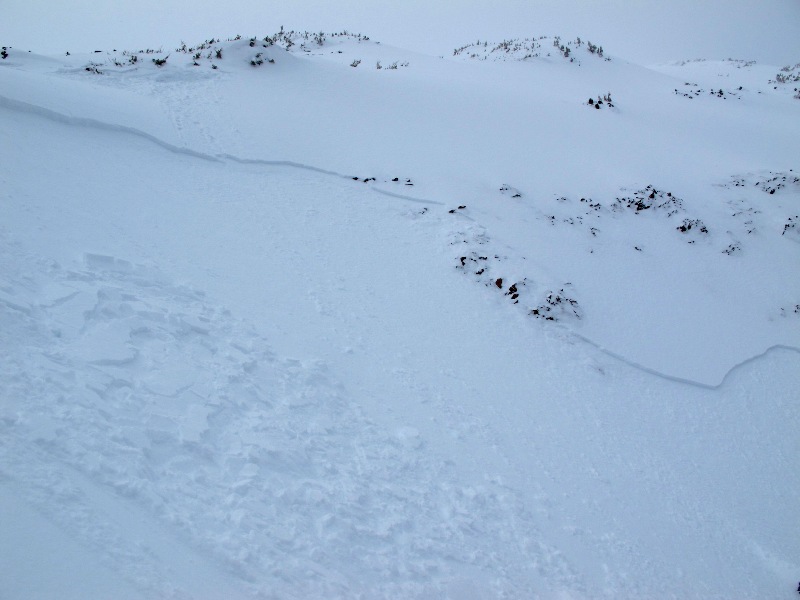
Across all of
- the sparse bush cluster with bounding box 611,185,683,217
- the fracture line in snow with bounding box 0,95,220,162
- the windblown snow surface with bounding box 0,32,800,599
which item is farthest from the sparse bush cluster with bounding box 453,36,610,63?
the fracture line in snow with bounding box 0,95,220,162

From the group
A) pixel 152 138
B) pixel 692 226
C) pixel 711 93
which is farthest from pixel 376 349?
pixel 711 93

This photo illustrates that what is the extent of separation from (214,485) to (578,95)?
43.3 ft

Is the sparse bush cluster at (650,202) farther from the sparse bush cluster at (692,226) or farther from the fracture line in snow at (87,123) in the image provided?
the fracture line in snow at (87,123)

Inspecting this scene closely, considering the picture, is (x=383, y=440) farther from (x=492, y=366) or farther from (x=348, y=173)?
(x=348, y=173)

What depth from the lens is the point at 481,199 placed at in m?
7.94

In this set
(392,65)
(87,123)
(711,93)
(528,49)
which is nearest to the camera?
(87,123)

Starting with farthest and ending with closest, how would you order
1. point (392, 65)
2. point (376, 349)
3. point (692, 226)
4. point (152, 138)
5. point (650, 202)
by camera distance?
point (392, 65)
point (650, 202)
point (692, 226)
point (152, 138)
point (376, 349)

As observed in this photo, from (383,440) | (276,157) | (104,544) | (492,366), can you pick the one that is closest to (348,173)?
(276,157)

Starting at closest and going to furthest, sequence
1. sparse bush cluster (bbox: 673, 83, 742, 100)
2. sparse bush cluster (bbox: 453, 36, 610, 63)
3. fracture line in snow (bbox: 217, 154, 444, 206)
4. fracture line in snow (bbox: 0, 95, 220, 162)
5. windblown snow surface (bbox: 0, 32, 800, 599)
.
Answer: windblown snow surface (bbox: 0, 32, 800, 599) < fracture line in snow (bbox: 0, 95, 220, 162) < fracture line in snow (bbox: 217, 154, 444, 206) < sparse bush cluster (bbox: 673, 83, 742, 100) < sparse bush cluster (bbox: 453, 36, 610, 63)

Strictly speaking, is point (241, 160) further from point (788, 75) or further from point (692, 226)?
point (788, 75)

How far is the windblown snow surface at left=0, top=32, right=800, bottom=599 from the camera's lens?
3.12 metres

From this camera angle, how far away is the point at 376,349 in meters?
5.21

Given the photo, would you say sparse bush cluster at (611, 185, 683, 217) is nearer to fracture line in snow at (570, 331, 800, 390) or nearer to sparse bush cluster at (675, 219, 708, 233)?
sparse bush cluster at (675, 219, 708, 233)

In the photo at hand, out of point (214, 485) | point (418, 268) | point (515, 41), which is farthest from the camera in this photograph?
point (515, 41)
